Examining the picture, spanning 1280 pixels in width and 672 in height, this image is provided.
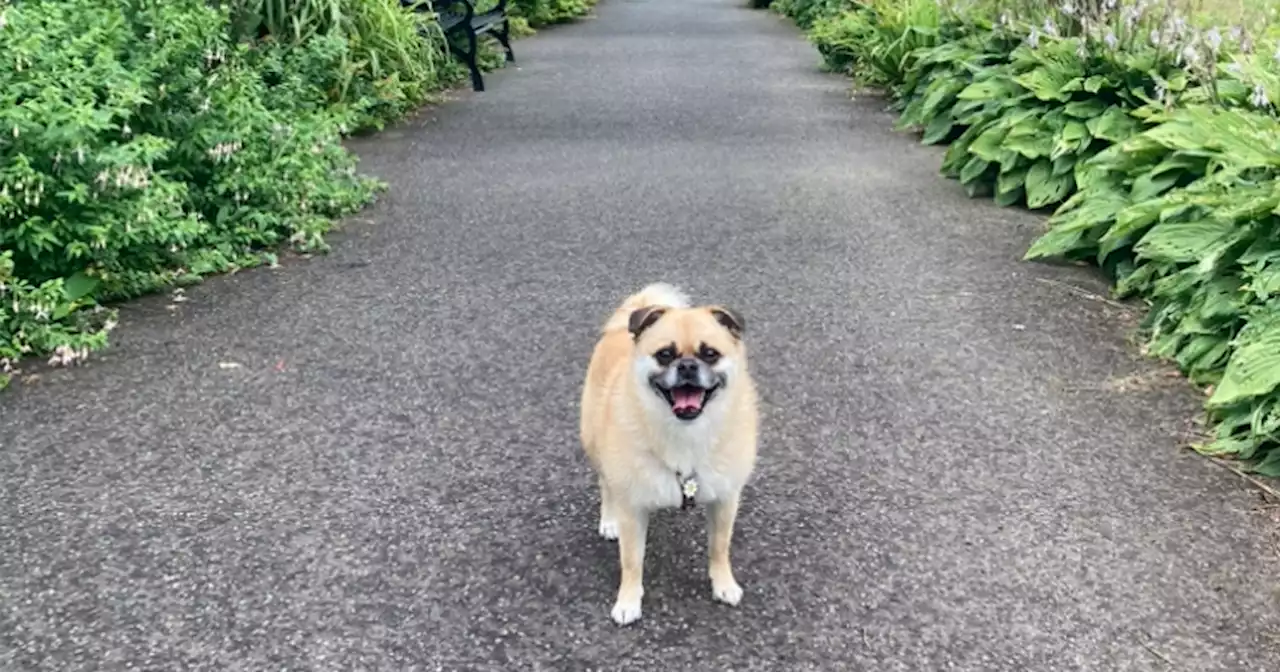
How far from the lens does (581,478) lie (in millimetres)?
4102

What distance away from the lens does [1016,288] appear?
6141 mm

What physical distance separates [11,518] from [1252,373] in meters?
4.04

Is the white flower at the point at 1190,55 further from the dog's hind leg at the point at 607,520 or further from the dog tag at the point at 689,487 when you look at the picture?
the dog tag at the point at 689,487

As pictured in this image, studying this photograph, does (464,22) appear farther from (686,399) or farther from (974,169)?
(686,399)

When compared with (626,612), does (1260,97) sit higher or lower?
higher

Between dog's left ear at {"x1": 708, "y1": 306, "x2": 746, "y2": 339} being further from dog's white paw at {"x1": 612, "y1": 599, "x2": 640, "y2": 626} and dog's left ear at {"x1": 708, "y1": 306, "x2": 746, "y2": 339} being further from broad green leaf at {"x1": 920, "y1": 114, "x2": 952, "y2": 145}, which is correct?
broad green leaf at {"x1": 920, "y1": 114, "x2": 952, "y2": 145}

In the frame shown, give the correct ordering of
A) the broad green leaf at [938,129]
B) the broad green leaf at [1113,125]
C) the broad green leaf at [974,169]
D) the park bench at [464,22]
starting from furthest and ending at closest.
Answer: the park bench at [464,22]
the broad green leaf at [938,129]
the broad green leaf at [974,169]
the broad green leaf at [1113,125]

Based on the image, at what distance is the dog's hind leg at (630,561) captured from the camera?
3213mm

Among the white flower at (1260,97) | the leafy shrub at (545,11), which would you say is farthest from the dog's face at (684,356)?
the leafy shrub at (545,11)

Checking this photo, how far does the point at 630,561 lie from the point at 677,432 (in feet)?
1.22

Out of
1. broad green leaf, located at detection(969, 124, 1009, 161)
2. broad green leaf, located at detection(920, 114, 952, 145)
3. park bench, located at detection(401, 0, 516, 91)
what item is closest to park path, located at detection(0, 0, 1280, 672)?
broad green leaf, located at detection(969, 124, 1009, 161)

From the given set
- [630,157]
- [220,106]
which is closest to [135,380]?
[220,106]

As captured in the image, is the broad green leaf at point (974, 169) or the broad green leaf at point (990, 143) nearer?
the broad green leaf at point (990, 143)

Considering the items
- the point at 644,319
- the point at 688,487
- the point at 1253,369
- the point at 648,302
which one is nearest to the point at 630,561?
the point at 688,487
